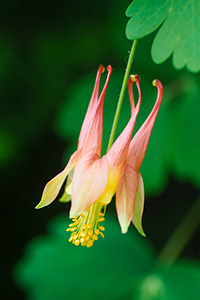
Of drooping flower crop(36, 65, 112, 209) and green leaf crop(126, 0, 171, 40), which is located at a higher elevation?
green leaf crop(126, 0, 171, 40)

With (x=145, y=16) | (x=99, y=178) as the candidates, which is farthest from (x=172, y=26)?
(x=99, y=178)

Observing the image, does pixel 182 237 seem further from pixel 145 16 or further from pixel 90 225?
pixel 145 16

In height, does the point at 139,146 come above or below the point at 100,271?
above

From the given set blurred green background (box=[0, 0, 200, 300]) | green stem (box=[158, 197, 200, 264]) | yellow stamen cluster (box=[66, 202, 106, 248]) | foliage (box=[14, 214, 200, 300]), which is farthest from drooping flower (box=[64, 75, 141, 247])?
green stem (box=[158, 197, 200, 264])

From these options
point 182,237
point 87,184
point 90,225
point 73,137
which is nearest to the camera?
point 87,184

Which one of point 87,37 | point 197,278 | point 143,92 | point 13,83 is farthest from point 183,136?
point 13,83

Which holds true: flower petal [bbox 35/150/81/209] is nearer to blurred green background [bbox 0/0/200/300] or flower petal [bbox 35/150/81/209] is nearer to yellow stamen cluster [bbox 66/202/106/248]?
yellow stamen cluster [bbox 66/202/106/248]
